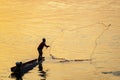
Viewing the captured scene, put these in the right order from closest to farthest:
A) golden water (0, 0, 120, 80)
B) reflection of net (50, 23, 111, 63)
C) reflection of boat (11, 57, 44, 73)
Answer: reflection of boat (11, 57, 44, 73) → golden water (0, 0, 120, 80) → reflection of net (50, 23, 111, 63)

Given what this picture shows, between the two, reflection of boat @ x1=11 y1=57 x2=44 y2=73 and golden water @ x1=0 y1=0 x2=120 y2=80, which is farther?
golden water @ x1=0 y1=0 x2=120 y2=80

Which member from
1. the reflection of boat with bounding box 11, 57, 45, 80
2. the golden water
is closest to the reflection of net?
the golden water

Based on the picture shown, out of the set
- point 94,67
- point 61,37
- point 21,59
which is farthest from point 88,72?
point 61,37

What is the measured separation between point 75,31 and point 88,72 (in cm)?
2047

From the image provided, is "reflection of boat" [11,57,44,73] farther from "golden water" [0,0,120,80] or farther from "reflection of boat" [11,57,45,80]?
"golden water" [0,0,120,80]

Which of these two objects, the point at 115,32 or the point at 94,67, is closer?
the point at 94,67

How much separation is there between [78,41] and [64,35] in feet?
14.1

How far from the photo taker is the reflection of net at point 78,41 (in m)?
38.9

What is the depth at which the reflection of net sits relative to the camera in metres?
38.9

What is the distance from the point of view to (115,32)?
49.7 meters

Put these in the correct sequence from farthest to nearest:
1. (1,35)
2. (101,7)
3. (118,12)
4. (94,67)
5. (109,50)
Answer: (101,7) < (118,12) < (1,35) < (109,50) < (94,67)

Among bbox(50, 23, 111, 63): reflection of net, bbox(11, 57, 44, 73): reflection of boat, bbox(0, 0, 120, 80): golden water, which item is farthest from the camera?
bbox(50, 23, 111, 63): reflection of net

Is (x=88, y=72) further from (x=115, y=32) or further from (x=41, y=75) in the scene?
(x=115, y=32)

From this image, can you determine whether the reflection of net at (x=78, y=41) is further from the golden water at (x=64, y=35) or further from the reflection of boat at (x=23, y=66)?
the reflection of boat at (x=23, y=66)
